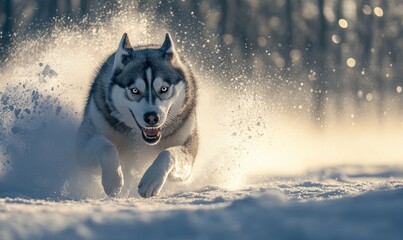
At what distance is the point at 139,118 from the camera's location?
4.36 meters

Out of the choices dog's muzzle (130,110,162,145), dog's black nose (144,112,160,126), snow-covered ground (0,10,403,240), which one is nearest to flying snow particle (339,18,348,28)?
snow-covered ground (0,10,403,240)

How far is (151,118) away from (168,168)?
270 millimetres

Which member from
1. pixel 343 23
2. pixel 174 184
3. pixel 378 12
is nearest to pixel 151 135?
pixel 174 184

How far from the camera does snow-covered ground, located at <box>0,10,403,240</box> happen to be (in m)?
2.38

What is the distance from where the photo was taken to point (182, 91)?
475 centimetres

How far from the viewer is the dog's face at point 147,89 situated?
4391mm

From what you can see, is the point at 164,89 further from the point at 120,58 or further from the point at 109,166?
the point at 109,166

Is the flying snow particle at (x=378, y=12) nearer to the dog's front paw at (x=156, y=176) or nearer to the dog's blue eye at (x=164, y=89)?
the dog's blue eye at (x=164, y=89)

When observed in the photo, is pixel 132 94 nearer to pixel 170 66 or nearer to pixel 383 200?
pixel 170 66

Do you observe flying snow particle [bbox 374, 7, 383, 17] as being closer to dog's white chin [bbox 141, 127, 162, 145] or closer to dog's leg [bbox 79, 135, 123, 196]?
dog's white chin [bbox 141, 127, 162, 145]

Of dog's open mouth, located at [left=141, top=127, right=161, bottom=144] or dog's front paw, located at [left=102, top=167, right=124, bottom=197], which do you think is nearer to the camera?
dog's front paw, located at [left=102, top=167, right=124, bottom=197]

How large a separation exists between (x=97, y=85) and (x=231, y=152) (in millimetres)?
1754

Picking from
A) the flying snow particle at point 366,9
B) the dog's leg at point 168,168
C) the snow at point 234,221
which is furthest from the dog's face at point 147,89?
the flying snow particle at point 366,9

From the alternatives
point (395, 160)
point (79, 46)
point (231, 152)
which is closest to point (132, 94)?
point (231, 152)
